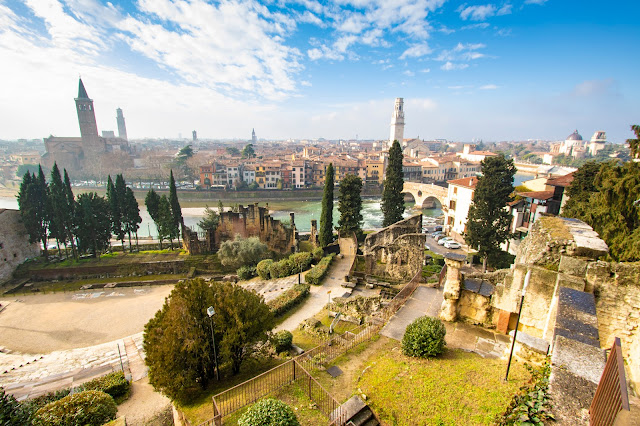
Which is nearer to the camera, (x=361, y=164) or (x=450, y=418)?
(x=450, y=418)

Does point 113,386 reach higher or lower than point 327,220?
lower

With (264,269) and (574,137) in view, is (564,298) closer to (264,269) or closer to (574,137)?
(264,269)

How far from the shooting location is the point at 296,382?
831 centimetres

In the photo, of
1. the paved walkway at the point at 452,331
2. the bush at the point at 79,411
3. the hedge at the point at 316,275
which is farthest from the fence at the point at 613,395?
the hedge at the point at 316,275

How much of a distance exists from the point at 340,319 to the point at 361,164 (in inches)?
2921

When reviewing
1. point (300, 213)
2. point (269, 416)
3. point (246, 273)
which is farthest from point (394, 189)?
point (300, 213)

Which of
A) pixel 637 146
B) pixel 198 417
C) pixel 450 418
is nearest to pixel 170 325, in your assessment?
pixel 198 417

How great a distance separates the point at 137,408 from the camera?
459 inches

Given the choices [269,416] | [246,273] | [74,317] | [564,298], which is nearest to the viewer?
[269,416]

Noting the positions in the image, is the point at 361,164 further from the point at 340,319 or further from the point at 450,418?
the point at 450,418

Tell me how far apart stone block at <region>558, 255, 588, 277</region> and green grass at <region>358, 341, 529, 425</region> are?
9.33 feet

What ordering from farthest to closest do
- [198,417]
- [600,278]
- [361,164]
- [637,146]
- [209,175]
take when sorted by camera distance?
1. [361,164]
2. [209,175]
3. [637,146]
4. [198,417]
5. [600,278]

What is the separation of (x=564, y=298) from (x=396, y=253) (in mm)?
12690

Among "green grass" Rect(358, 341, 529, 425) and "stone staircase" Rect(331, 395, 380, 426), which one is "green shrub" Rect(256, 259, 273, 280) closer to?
"green grass" Rect(358, 341, 529, 425)
